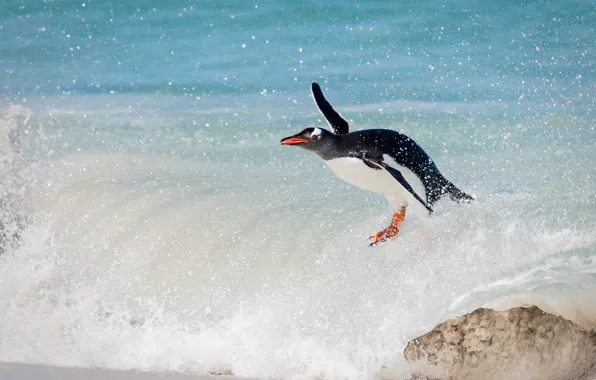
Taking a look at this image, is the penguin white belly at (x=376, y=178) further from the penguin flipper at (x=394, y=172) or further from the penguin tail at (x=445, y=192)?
the penguin tail at (x=445, y=192)

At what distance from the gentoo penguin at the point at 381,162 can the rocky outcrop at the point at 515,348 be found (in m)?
0.84

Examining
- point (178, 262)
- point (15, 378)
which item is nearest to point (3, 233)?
point (178, 262)

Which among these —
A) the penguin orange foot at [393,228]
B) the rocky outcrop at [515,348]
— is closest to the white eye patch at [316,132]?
the penguin orange foot at [393,228]

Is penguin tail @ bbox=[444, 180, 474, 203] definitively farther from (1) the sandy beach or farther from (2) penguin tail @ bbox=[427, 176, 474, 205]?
(1) the sandy beach

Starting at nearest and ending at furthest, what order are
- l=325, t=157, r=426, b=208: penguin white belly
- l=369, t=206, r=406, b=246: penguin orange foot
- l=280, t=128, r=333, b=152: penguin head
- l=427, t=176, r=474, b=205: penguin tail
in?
l=280, t=128, r=333, b=152: penguin head
l=325, t=157, r=426, b=208: penguin white belly
l=369, t=206, r=406, b=246: penguin orange foot
l=427, t=176, r=474, b=205: penguin tail

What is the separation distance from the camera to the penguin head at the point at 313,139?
4.17 metres

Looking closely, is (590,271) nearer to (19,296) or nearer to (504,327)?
(504,327)

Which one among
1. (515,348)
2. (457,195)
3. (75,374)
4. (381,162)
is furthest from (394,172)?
(75,374)

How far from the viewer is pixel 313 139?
4215 millimetres

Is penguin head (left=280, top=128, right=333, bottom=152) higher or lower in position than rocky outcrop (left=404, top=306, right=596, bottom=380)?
higher

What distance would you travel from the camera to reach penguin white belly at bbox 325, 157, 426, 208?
430 cm

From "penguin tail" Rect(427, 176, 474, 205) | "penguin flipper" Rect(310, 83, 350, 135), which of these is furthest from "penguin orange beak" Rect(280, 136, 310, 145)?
"penguin tail" Rect(427, 176, 474, 205)

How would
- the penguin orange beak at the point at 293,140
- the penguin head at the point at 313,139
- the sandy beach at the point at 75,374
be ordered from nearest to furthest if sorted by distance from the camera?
the sandy beach at the point at 75,374
the penguin orange beak at the point at 293,140
the penguin head at the point at 313,139

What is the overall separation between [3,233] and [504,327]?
4.60 m
